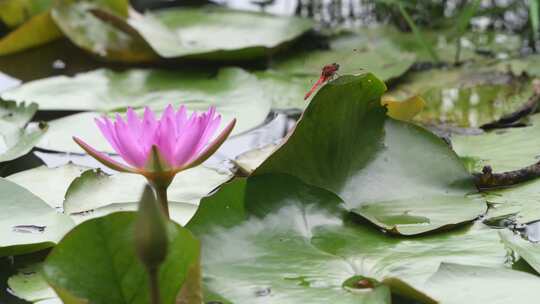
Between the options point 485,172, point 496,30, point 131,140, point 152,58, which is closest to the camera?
point 131,140

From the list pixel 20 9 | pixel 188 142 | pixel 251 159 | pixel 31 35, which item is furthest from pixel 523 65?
pixel 20 9

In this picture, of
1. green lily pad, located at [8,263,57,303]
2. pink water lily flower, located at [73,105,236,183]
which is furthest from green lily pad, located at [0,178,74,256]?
pink water lily flower, located at [73,105,236,183]

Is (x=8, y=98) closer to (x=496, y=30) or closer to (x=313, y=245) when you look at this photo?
(x=313, y=245)

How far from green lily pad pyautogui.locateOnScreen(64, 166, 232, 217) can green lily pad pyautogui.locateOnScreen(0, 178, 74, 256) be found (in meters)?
0.06

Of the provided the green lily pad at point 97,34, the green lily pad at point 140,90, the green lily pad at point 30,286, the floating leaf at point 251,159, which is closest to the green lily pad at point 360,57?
the green lily pad at point 140,90

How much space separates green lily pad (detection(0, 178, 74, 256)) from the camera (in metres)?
1.11

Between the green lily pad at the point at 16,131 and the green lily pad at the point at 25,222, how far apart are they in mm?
222

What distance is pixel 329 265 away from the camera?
1053mm

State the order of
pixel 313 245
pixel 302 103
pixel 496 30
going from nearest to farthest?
pixel 313 245
pixel 302 103
pixel 496 30

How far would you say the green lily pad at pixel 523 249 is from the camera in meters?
1.03

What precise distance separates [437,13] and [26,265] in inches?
67.1

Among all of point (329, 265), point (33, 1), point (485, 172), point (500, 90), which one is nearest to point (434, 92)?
point (500, 90)

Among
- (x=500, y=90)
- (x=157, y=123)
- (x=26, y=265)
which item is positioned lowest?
(x=26, y=265)

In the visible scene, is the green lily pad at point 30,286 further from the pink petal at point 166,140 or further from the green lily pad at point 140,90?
the green lily pad at point 140,90
